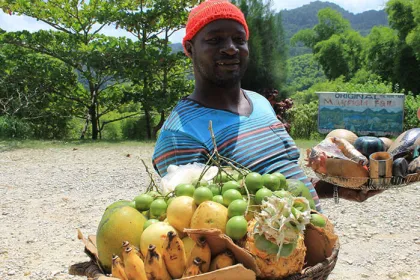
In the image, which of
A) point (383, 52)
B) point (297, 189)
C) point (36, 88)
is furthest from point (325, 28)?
point (297, 189)

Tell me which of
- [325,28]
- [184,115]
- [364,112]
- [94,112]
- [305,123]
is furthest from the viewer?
[325,28]

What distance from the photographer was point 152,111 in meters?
17.1

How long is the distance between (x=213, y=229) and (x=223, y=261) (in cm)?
11

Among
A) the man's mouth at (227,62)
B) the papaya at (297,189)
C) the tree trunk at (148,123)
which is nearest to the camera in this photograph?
the papaya at (297,189)

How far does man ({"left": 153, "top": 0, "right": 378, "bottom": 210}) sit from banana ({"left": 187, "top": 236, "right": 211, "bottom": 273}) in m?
0.77

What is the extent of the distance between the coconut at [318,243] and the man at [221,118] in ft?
2.26

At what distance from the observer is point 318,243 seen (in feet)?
4.89

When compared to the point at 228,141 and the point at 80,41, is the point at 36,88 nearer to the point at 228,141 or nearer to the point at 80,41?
the point at 80,41

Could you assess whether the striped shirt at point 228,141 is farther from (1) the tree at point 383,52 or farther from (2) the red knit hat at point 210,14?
(1) the tree at point 383,52

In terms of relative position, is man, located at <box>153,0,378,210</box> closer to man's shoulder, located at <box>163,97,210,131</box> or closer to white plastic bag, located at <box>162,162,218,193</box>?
man's shoulder, located at <box>163,97,210,131</box>

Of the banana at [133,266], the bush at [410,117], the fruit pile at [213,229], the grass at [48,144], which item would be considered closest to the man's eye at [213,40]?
the fruit pile at [213,229]

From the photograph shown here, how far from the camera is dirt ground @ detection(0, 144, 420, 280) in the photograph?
17.1ft

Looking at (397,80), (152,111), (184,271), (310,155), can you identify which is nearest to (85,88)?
(152,111)

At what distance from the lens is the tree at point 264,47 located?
19078 millimetres
